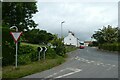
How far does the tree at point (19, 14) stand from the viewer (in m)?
48.6

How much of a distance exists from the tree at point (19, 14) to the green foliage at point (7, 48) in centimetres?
2754

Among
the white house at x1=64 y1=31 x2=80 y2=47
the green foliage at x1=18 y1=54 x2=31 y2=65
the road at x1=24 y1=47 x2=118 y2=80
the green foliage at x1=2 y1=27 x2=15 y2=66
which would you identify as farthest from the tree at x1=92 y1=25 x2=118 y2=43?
the green foliage at x1=2 y1=27 x2=15 y2=66

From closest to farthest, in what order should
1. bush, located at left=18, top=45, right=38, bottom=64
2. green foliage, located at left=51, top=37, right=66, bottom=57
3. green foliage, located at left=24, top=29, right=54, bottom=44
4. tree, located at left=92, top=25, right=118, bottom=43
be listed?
bush, located at left=18, top=45, right=38, bottom=64 → green foliage, located at left=51, top=37, right=66, bottom=57 → green foliage, located at left=24, top=29, right=54, bottom=44 → tree, located at left=92, top=25, right=118, bottom=43

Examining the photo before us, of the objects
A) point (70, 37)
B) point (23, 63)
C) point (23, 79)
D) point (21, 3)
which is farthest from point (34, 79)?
point (70, 37)

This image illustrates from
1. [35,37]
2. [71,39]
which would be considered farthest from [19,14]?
[71,39]

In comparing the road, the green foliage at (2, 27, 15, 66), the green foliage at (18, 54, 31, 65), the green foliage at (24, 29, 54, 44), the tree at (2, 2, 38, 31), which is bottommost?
the road

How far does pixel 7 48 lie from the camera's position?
19672 mm

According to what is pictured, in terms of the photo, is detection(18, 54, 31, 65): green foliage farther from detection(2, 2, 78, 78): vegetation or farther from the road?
the road

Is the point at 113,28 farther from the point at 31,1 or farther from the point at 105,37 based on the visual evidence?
the point at 31,1

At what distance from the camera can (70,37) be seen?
449 feet

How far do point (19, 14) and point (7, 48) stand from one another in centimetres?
3059

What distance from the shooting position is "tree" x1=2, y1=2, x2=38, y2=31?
1913 inches

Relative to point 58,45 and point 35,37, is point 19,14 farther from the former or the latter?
point 58,45

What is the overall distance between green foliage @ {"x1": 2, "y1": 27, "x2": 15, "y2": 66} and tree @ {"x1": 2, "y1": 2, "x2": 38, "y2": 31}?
27.5 meters
